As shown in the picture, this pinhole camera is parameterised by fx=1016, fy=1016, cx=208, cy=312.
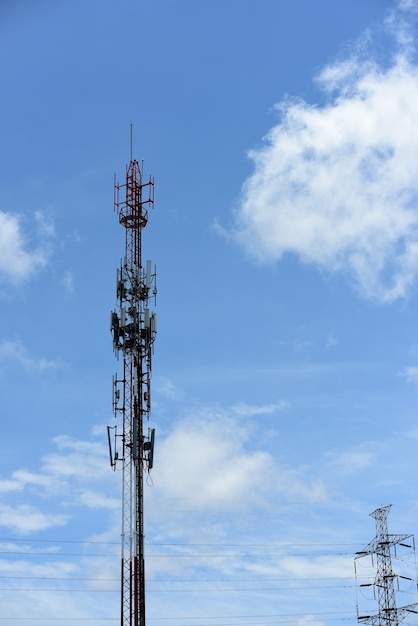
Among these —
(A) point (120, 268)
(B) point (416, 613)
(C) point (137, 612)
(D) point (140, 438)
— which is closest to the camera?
(C) point (137, 612)

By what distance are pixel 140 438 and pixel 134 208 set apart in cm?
2273

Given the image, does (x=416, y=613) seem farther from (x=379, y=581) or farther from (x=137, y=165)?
(x=137, y=165)

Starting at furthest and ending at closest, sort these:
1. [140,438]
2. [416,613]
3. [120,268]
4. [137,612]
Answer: [416,613] < [120,268] < [140,438] < [137,612]

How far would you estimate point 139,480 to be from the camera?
9025cm

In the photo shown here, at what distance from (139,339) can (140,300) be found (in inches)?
164

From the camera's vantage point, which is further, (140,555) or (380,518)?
(380,518)

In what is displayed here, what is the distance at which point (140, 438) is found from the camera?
91938mm

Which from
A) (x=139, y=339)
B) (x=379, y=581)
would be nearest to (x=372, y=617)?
(x=379, y=581)

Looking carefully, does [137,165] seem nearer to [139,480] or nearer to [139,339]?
[139,339]

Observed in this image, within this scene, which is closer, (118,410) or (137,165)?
(118,410)

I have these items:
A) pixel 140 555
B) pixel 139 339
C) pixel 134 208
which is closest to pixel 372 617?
pixel 140 555

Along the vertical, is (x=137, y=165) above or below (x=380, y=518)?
above

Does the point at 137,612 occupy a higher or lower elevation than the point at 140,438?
lower

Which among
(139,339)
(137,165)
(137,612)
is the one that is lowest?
(137,612)
